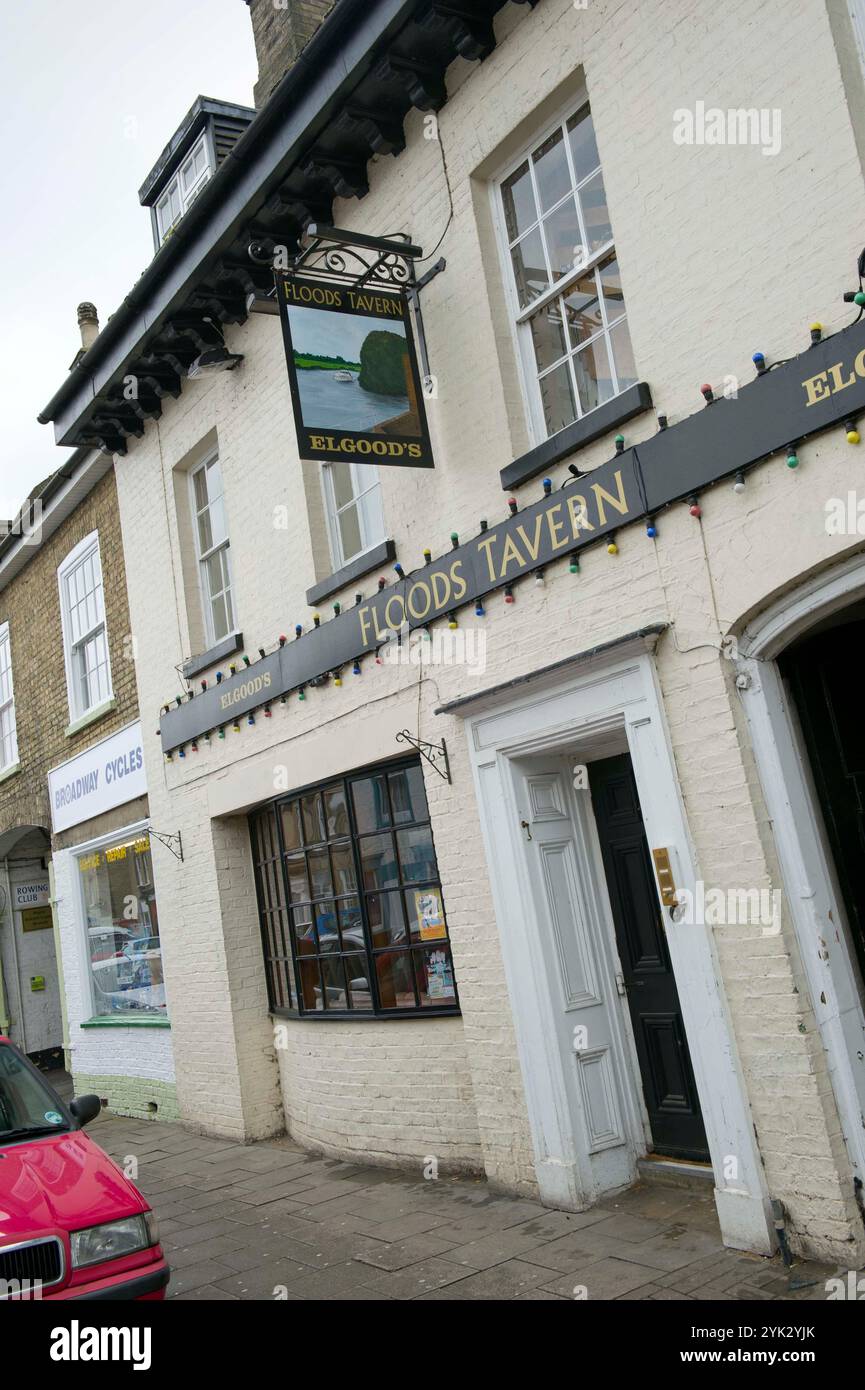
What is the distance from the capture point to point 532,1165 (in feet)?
21.2

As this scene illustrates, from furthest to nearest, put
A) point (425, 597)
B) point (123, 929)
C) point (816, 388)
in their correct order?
point (123, 929), point (425, 597), point (816, 388)

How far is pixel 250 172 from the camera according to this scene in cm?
820

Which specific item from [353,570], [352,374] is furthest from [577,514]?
[353,570]

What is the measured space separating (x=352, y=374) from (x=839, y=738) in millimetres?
3522

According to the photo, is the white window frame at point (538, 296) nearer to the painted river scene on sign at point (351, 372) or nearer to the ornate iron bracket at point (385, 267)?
the ornate iron bracket at point (385, 267)

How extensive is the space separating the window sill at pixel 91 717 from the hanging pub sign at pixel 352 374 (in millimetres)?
6447

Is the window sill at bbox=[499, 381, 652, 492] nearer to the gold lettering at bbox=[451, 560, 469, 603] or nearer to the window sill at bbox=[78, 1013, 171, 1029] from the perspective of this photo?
the gold lettering at bbox=[451, 560, 469, 603]

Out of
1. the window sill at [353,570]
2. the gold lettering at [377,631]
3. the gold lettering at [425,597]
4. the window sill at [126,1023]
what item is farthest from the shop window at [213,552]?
the window sill at [126,1023]

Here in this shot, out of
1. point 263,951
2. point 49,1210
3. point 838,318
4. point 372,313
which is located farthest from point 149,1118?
point 838,318

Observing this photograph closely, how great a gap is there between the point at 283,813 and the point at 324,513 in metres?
2.54

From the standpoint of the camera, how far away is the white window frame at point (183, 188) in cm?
1125

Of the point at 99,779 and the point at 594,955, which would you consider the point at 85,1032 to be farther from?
the point at 594,955

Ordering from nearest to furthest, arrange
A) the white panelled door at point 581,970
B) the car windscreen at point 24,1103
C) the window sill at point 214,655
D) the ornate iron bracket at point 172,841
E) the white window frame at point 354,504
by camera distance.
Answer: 1. the car windscreen at point 24,1103
2. the white panelled door at point 581,970
3. the white window frame at point 354,504
4. the window sill at point 214,655
5. the ornate iron bracket at point 172,841

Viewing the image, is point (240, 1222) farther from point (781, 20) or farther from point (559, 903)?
point (781, 20)
